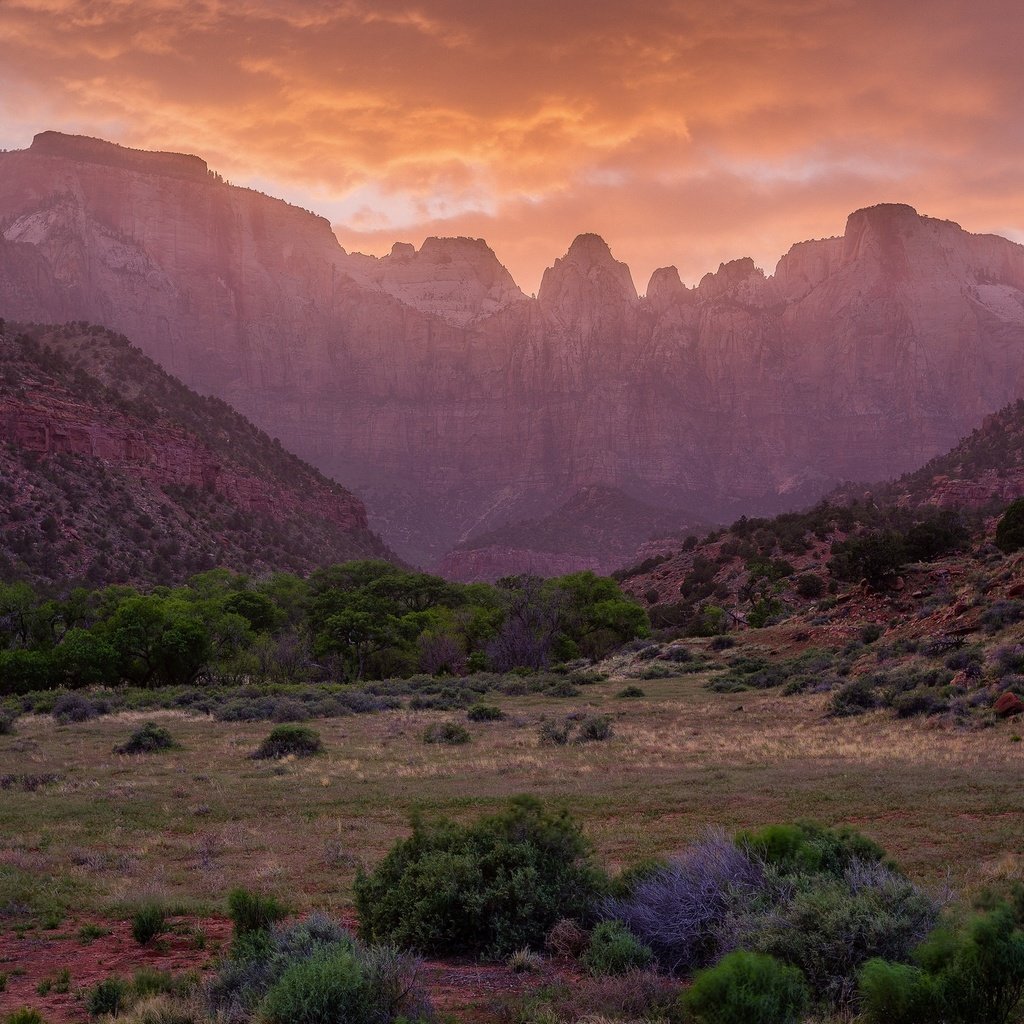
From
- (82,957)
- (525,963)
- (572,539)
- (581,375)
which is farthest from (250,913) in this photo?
(581,375)

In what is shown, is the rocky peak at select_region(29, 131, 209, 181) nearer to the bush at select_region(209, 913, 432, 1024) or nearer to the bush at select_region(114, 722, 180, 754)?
the bush at select_region(114, 722, 180, 754)

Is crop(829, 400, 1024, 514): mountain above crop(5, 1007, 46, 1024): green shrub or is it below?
above

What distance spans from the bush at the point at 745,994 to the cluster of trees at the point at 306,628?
142 feet

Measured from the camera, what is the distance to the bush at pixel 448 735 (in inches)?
992

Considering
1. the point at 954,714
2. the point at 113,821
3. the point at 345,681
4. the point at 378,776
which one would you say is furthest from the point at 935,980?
the point at 345,681

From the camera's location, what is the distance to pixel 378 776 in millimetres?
19984

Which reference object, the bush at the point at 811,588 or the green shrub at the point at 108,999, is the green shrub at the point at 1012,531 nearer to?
the bush at the point at 811,588

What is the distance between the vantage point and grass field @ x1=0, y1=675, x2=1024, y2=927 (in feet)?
39.0

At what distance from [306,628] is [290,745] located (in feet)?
119

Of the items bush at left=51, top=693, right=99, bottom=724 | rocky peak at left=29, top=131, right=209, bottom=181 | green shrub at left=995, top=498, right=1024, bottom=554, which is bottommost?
bush at left=51, top=693, right=99, bottom=724

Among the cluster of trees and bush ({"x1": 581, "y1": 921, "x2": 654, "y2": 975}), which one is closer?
bush ({"x1": 581, "y1": 921, "x2": 654, "y2": 975})

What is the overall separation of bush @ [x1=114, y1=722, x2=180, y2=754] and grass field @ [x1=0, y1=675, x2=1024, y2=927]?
0.60m

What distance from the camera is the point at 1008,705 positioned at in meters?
21.6

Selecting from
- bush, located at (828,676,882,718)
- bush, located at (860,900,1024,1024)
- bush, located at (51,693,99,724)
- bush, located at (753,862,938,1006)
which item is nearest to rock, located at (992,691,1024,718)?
bush, located at (828,676,882,718)
